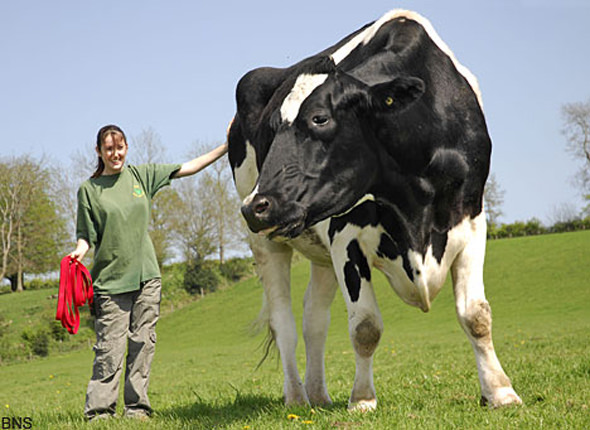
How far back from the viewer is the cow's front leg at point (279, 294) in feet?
20.0

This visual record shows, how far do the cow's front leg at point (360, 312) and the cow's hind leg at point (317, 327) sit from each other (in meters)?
1.20

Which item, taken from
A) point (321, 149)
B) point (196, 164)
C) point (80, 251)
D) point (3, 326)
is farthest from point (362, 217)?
point (3, 326)

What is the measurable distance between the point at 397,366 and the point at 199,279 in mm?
39157

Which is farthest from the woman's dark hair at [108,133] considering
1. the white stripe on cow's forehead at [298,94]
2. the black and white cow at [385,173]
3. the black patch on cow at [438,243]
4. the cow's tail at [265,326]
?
the black patch on cow at [438,243]

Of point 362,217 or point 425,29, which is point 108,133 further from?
point 425,29

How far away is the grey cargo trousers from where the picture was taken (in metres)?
6.03

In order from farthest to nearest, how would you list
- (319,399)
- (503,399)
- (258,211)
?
(319,399) < (503,399) < (258,211)

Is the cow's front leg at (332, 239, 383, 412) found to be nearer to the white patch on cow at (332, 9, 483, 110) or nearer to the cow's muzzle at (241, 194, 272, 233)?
the cow's muzzle at (241, 194, 272, 233)

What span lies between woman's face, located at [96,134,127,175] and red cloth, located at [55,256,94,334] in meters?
0.97

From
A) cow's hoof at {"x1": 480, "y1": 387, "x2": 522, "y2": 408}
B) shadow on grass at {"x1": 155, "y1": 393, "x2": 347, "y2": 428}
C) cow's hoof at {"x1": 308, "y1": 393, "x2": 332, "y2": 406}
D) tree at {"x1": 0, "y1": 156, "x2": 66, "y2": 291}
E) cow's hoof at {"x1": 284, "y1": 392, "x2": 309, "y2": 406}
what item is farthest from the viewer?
tree at {"x1": 0, "y1": 156, "x2": 66, "y2": 291}

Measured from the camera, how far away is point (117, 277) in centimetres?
607

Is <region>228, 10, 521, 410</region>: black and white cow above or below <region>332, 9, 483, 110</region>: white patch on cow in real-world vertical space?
below

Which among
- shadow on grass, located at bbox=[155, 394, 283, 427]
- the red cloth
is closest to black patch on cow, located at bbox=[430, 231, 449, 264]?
shadow on grass, located at bbox=[155, 394, 283, 427]

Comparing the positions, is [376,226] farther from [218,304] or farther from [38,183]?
[38,183]
